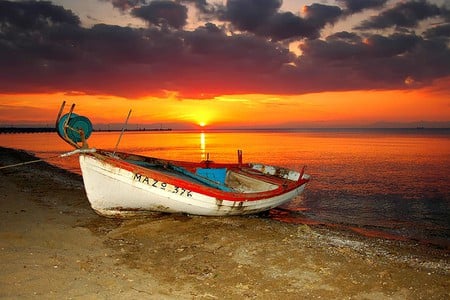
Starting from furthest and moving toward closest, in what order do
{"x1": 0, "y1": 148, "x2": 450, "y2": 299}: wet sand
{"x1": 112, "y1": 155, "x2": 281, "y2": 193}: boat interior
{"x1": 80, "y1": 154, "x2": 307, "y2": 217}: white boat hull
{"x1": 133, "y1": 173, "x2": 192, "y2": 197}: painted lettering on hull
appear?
{"x1": 112, "y1": 155, "x2": 281, "y2": 193}: boat interior
{"x1": 133, "y1": 173, "x2": 192, "y2": 197}: painted lettering on hull
{"x1": 80, "y1": 154, "x2": 307, "y2": 217}: white boat hull
{"x1": 0, "y1": 148, "x2": 450, "y2": 299}: wet sand

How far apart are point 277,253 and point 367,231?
692 cm

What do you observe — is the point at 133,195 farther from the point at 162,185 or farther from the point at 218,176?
the point at 218,176

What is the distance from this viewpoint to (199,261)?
7.82m

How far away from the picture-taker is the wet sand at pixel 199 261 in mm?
6336

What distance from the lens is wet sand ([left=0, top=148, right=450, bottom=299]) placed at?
20.8 feet

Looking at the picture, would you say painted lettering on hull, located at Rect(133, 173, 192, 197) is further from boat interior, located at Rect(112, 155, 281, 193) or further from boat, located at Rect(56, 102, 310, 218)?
boat interior, located at Rect(112, 155, 281, 193)

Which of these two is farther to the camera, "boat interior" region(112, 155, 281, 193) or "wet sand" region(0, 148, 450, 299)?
"boat interior" region(112, 155, 281, 193)

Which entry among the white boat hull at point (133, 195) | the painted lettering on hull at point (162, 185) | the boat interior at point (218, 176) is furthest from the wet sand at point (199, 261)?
the boat interior at point (218, 176)

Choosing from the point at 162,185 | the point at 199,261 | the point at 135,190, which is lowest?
the point at 199,261

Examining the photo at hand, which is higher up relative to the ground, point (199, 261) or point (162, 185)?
point (162, 185)

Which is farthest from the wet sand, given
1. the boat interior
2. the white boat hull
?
the boat interior

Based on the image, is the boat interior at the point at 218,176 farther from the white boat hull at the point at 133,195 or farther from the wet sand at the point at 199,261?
the wet sand at the point at 199,261

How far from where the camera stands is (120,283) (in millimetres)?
6516

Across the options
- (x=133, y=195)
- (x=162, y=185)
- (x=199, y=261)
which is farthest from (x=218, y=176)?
(x=199, y=261)
